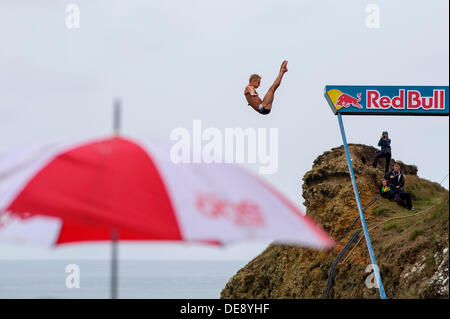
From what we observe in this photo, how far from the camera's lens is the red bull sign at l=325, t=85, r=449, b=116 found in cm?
2594

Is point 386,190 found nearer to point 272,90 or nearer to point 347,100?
point 347,100

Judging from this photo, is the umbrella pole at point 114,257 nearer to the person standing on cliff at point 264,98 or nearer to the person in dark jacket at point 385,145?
the person standing on cliff at point 264,98

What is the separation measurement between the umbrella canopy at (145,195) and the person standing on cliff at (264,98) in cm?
1384

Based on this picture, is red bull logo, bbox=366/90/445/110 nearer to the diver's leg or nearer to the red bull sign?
the red bull sign

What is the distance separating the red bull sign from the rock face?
144 inches

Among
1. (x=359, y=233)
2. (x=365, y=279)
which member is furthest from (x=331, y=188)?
(x=365, y=279)

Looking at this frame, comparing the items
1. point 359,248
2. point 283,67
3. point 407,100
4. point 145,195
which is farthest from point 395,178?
point 145,195

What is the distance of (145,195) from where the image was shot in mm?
7055

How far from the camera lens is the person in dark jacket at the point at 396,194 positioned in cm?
2782

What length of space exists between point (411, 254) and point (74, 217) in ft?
55.9

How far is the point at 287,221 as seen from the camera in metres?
7.22
